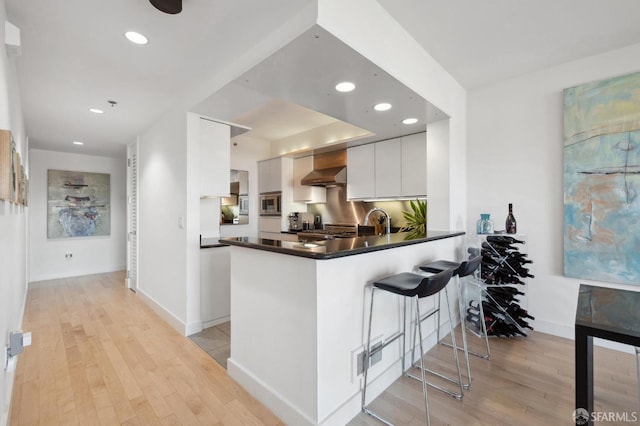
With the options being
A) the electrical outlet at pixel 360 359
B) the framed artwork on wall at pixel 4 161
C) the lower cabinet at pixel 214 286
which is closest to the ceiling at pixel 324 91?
the framed artwork on wall at pixel 4 161

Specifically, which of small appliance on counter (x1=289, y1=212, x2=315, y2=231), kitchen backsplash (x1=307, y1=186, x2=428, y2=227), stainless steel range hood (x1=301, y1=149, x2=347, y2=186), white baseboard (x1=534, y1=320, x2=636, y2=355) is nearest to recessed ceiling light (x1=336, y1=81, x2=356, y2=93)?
stainless steel range hood (x1=301, y1=149, x2=347, y2=186)

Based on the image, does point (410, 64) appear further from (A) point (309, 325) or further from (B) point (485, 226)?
(A) point (309, 325)

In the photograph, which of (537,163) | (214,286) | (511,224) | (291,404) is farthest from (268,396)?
(537,163)

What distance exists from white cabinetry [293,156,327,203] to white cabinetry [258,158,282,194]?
29cm

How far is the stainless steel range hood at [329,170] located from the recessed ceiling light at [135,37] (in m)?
A: 2.89

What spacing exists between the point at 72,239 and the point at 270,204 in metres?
3.99

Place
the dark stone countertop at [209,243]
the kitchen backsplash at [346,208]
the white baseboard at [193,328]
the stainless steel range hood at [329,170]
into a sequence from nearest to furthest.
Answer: the white baseboard at [193,328] < the dark stone countertop at [209,243] < the kitchen backsplash at [346,208] < the stainless steel range hood at [329,170]

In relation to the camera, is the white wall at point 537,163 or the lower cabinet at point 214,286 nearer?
the white wall at point 537,163

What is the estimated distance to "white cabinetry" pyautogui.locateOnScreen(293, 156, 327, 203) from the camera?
5043mm

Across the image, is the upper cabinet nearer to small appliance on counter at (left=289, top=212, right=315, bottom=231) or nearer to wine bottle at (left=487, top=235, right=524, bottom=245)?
wine bottle at (left=487, top=235, right=524, bottom=245)

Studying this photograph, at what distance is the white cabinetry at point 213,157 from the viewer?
3.14 m

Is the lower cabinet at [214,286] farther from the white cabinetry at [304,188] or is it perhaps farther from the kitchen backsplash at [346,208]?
the kitchen backsplash at [346,208]

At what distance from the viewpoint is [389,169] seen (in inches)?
153

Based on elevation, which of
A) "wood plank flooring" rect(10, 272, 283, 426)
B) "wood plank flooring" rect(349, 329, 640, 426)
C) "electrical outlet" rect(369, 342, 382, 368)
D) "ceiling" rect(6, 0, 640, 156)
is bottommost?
"wood plank flooring" rect(10, 272, 283, 426)
